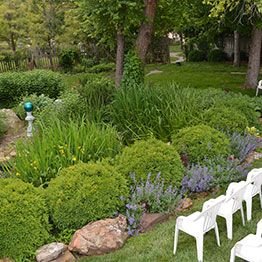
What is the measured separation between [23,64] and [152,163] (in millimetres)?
18120

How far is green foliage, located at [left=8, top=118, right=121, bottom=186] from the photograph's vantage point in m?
4.64

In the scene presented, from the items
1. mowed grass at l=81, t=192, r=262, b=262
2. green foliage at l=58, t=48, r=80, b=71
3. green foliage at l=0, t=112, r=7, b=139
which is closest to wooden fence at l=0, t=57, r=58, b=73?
green foliage at l=58, t=48, r=80, b=71

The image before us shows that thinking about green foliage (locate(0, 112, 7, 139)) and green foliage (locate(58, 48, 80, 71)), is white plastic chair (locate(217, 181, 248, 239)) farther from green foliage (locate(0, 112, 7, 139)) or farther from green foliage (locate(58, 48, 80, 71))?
green foliage (locate(58, 48, 80, 71))

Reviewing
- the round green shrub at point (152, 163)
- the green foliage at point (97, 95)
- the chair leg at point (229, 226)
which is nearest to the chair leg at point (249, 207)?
the chair leg at point (229, 226)

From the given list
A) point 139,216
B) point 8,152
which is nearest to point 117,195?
point 139,216

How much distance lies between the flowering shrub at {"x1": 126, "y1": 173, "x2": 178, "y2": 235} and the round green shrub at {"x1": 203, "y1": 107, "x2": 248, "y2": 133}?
1.89 meters

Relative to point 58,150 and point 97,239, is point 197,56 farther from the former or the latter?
point 97,239

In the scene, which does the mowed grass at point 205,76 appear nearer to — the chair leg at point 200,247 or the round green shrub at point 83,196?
the round green shrub at point 83,196

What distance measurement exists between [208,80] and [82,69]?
29.4 feet

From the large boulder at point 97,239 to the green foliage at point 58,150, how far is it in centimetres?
106

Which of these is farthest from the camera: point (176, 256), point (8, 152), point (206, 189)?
point (8, 152)

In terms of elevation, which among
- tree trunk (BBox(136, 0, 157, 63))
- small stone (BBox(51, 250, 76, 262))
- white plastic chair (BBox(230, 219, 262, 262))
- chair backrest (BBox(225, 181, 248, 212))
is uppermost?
tree trunk (BBox(136, 0, 157, 63))

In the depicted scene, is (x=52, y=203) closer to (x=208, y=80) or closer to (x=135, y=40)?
(x=135, y=40)

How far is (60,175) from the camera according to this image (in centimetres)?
425
